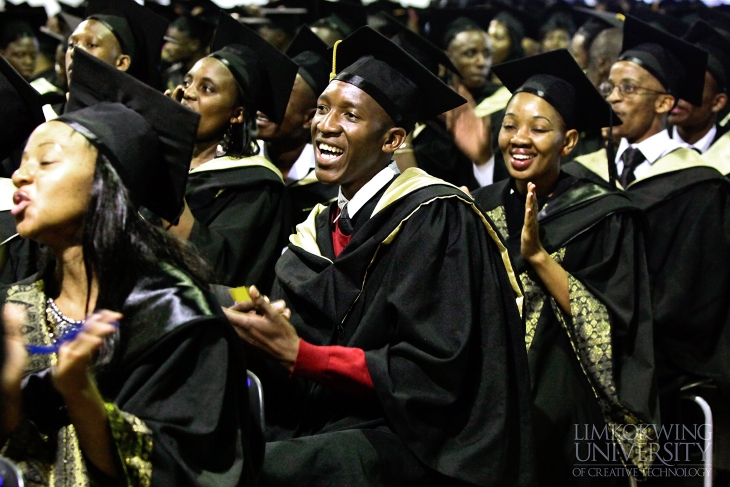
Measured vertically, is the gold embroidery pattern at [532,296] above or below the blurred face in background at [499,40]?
below

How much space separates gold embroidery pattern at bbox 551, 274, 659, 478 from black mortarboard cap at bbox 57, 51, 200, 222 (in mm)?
1872

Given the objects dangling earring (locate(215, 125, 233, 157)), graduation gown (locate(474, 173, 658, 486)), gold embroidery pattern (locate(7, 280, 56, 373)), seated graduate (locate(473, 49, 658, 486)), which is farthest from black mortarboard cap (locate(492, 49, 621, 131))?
gold embroidery pattern (locate(7, 280, 56, 373))

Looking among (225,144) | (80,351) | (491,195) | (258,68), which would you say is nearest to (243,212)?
(225,144)

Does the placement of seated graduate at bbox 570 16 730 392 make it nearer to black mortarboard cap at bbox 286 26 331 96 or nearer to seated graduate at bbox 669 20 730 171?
seated graduate at bbox 669 20 730 171

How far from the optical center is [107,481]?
7.79 ft

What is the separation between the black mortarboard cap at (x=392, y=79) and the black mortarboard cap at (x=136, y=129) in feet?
3.44

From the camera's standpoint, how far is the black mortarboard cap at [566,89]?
4234 mm

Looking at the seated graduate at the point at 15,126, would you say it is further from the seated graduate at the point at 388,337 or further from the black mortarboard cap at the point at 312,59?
the black mortarboard cap at the point at 312,59

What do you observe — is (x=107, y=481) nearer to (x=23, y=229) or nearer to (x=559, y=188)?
(x=23, y=229)

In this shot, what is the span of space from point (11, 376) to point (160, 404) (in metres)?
0.47

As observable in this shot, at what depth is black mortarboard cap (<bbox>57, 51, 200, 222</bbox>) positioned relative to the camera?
2.43 m

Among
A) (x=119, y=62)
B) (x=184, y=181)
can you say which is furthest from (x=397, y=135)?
(x=119, y=62)

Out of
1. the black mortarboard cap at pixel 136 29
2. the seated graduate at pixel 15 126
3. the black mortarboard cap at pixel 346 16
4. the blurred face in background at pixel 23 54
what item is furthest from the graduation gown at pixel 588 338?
the blurred face in background at pixel 23 54

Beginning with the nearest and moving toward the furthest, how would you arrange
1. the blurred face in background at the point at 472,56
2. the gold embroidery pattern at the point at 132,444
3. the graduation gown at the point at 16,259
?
the gold embroidery pattern at the point at 132,444 → the graduation gown at the point at 16,259 → the blurred face in background at the point at 472,56
